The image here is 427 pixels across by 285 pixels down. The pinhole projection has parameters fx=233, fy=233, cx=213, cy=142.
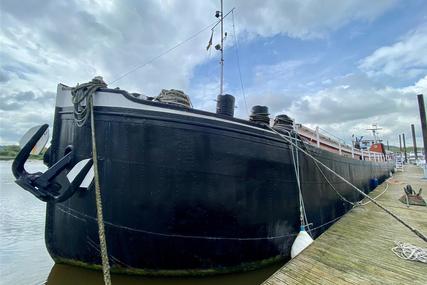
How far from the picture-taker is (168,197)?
12.6 feet

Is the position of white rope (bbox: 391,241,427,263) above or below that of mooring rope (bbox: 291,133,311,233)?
below

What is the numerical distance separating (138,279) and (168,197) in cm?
149

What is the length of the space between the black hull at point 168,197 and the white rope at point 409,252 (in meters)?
2.35

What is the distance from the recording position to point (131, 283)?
3871 millimetres


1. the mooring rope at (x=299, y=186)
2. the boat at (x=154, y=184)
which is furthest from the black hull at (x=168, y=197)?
the mooring rope at (x=299, y=186)

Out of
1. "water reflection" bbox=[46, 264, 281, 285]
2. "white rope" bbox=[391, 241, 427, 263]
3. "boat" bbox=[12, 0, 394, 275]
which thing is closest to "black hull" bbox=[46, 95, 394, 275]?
"boat" bbox=[12, 0, 394, 275]

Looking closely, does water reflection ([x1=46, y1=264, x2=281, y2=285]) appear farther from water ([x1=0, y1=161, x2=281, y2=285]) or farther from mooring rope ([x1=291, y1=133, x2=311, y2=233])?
mooring rope ([x1=291, y1=133, x2=311, y2=233])

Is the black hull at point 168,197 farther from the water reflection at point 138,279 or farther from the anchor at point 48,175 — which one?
the anchor at point 48,175

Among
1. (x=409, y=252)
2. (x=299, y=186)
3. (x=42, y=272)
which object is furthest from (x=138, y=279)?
(x=409, y=252)

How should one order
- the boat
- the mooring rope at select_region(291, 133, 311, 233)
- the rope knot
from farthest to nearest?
the mooring rope at select_region(291, 133, 311, 233), the rope knot, the boat

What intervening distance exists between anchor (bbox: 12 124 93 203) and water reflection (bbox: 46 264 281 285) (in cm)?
156

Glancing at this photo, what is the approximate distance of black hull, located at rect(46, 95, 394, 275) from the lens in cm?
384

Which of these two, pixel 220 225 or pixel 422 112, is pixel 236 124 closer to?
pixel 220 225

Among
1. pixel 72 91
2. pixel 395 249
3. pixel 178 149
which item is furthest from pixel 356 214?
pixel 72 91
